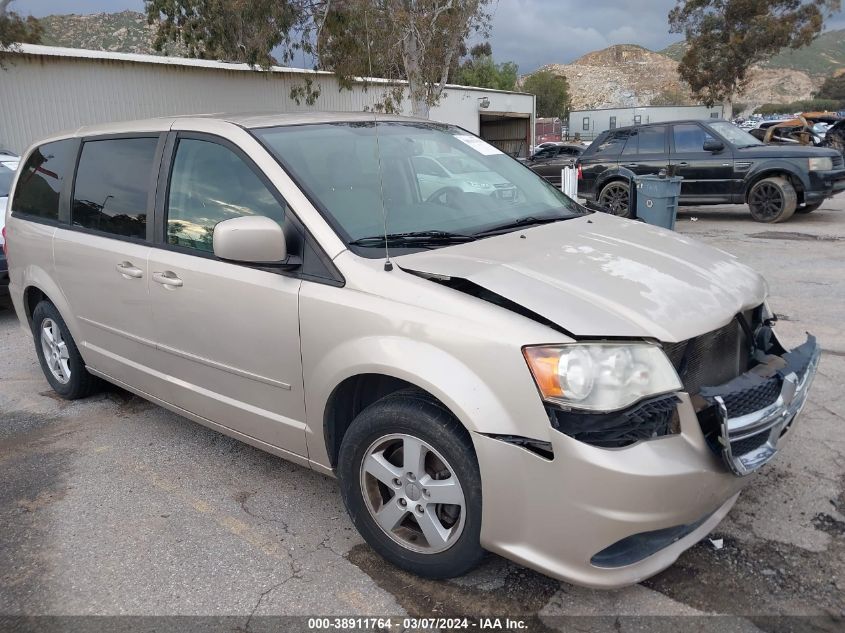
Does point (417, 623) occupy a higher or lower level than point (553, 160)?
lower

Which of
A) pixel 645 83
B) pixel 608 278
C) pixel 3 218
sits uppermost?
pixel 645 83

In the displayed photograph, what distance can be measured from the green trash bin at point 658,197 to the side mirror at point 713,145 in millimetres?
3093

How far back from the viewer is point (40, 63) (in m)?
16.7

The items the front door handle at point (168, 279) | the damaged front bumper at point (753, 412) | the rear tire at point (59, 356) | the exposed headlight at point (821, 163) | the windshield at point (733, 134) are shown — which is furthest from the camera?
the windshield at point (733, 134)

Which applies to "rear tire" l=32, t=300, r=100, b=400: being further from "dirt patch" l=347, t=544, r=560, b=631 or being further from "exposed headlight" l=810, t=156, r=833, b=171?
"exposed headlight" l=810, t=156, r=833, b=171

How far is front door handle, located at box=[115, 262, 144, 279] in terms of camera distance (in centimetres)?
360

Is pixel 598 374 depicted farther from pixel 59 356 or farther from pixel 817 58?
pixel 817 58

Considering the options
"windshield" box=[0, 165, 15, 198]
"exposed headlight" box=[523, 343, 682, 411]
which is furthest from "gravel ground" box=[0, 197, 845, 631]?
"windshield" box=[0, 165, 15, 198]

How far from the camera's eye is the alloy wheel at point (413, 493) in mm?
2525

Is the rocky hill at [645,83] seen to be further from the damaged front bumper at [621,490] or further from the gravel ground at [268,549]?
the damaged front bumper at [621,490]

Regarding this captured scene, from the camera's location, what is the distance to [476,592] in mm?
2621

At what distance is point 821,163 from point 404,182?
1014 cm

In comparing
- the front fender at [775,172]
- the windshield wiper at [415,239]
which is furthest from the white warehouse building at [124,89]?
the windshield wiper at [415,239]

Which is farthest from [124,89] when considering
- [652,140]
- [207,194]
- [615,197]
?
[207,194]
